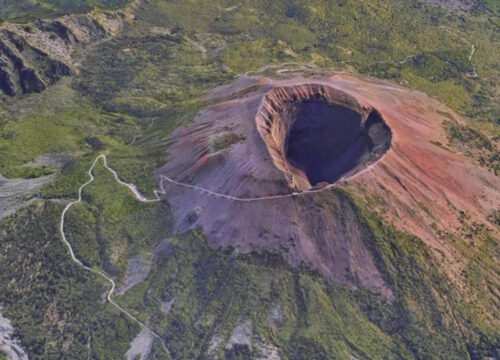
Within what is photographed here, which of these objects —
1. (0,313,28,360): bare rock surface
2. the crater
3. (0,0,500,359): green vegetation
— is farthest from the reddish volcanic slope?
(0,313,28,360): bare rock surface

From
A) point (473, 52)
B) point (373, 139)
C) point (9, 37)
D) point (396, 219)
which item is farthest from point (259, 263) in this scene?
point (473, 52)

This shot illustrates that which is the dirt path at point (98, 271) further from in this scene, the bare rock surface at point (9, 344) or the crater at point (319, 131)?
the crater at point (319, 131)

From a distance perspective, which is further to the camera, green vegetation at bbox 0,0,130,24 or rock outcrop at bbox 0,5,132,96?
green vegetation at bbox 0,0,130,24

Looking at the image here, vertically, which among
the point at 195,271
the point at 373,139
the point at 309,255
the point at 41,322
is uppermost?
the point at 373,139

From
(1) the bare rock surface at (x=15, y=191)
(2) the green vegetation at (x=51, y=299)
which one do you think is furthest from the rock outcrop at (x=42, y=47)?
(2) the green vegetation at (x=51, y=299)

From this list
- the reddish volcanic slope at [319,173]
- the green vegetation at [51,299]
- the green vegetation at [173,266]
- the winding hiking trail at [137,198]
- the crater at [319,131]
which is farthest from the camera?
the crater at [319,131]

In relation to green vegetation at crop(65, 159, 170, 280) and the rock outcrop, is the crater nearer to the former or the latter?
green vegetation at crop(65, 159, 170, 280)

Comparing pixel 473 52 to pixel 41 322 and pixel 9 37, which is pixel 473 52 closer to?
pixel 9 37
